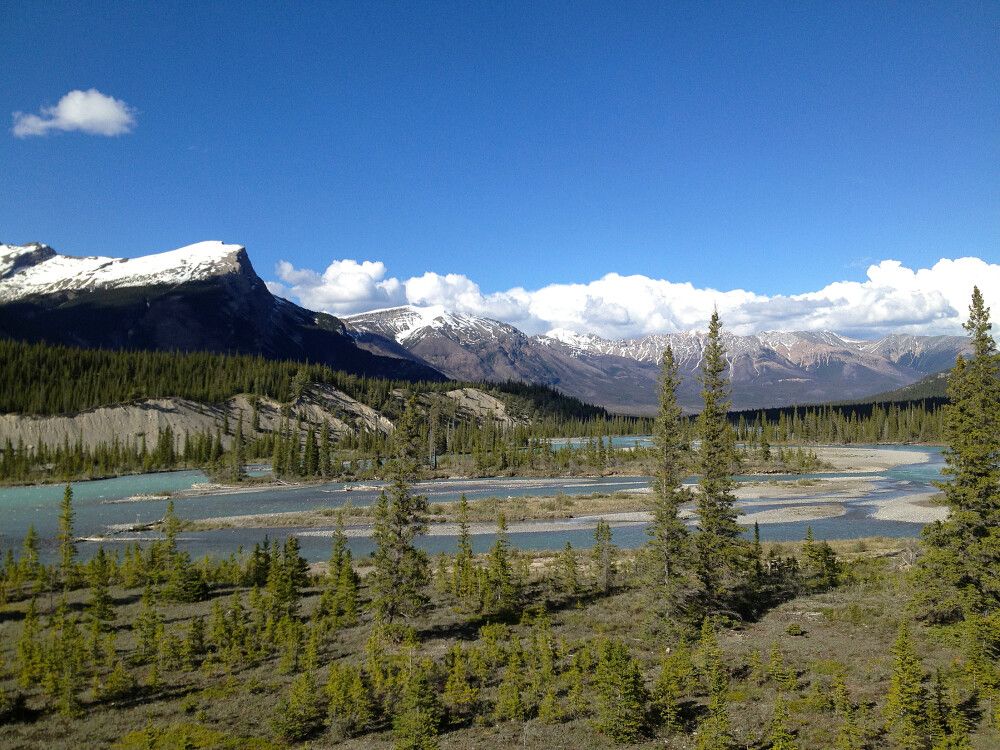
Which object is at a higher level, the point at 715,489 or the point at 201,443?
the point at 715,489

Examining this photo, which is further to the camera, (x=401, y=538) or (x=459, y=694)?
(x=401, y=538)

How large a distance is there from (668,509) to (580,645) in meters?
8.09

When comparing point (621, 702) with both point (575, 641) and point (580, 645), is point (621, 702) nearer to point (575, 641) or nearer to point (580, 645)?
point (580, 645)

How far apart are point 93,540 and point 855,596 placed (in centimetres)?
6586

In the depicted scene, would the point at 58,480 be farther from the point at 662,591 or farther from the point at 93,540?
the point at 662,591

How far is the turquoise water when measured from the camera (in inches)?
2448

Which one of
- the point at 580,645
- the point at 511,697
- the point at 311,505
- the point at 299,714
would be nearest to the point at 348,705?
the point at 299,714

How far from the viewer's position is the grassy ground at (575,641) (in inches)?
749

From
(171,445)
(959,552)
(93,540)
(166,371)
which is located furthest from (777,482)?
(166,371)

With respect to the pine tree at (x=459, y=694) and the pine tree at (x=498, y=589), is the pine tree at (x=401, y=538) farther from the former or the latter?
the pine tree at (x=459, y=694)

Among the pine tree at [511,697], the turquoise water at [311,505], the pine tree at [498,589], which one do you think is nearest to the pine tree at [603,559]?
the pine tree at [498,589]

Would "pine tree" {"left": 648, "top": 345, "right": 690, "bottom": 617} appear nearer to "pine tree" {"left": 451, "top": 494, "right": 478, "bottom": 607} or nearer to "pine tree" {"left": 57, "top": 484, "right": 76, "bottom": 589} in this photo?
"pine tree" {"left": 451, "top": 494, "right": 478, "bottom": 607}

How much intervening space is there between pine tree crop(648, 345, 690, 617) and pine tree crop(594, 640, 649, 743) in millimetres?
9466

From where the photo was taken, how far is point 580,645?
2675cm
